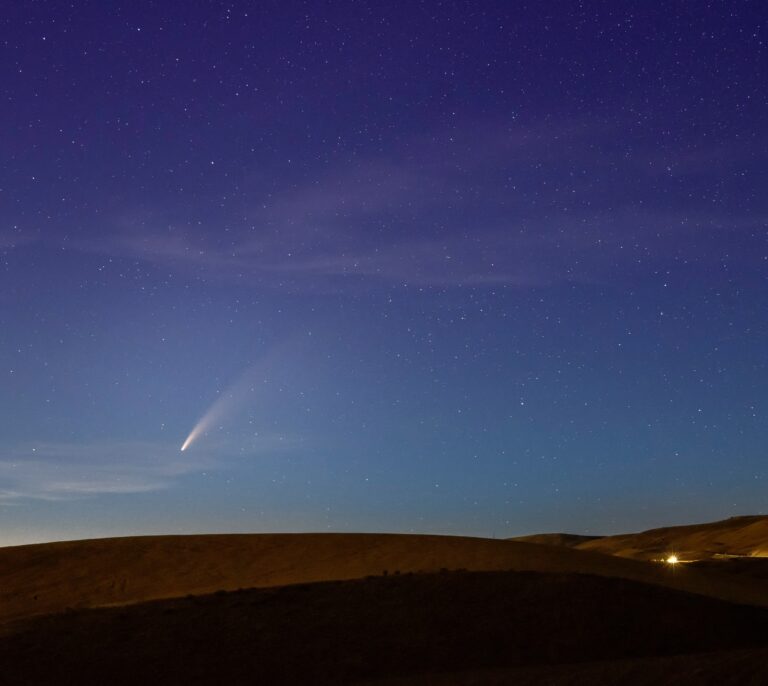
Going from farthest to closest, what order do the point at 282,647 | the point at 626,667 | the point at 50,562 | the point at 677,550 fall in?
1. the point at 677,550
2. the point at 50,562
3. the point at 282,647
4. the point at 626,667

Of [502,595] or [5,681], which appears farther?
[502,595]

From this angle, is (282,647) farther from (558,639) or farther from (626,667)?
(626,667)

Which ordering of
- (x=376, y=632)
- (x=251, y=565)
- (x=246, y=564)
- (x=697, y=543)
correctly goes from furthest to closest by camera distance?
(x=697, y=543), (x=246, y=564), (x=251, y=565), (x=376, y=632)

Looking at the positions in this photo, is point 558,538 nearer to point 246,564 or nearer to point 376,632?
point 246,564

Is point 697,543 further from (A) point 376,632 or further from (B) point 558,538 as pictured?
(A) point 376,632

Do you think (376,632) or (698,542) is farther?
(698,542)

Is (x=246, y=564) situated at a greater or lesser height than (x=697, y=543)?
greater

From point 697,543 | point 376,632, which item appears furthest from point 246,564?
point 697,543

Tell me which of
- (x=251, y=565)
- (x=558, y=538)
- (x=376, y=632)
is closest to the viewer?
(x=376, y=632)

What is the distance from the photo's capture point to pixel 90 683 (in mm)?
16406

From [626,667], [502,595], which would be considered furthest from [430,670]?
[502,595]

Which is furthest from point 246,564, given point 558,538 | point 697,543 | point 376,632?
point 558,538

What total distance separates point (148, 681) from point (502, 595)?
8930 mm

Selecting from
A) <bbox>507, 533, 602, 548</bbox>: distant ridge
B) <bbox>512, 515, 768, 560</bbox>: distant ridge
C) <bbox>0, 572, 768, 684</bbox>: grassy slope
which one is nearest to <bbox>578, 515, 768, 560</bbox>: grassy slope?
<bbox>512, 515, 768, 560</bbox>: distant ridge
